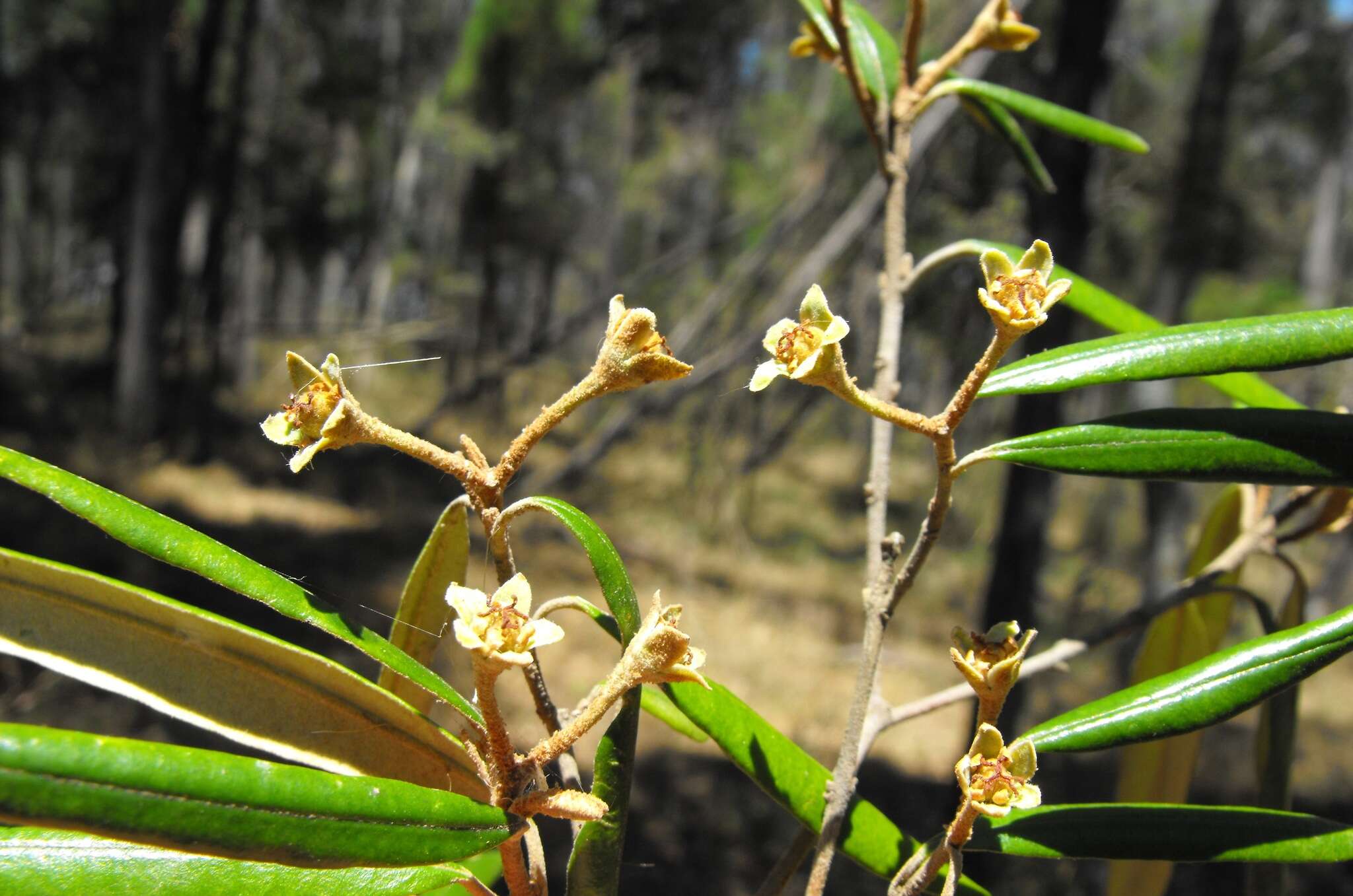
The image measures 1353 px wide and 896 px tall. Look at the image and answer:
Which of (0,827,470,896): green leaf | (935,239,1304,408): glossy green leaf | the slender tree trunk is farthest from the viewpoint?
the slender tree trunk

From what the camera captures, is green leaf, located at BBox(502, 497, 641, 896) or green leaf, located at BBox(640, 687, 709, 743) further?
green leaf, located at BBox(640, 687, 709, 743)

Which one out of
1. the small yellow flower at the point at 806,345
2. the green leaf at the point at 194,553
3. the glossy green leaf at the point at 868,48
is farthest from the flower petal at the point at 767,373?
the glossy green leaf at the point at 868,48

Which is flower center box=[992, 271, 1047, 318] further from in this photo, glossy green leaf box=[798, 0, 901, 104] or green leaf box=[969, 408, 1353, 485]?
glossy green leaf box=[798, 0, 901, 104]

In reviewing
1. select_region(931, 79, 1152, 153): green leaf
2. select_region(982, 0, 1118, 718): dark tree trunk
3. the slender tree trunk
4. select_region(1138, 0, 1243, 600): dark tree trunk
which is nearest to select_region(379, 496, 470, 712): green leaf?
select_region(931, 79, 1152, 153): green leaf

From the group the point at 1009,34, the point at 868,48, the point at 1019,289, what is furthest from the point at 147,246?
the point at 1019,289

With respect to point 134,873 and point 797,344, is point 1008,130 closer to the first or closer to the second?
point 797,344

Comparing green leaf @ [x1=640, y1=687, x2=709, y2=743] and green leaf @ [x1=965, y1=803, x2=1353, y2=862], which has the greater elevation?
green leaf @ [x1=965, y1=803, x2=1353, y2=862]
